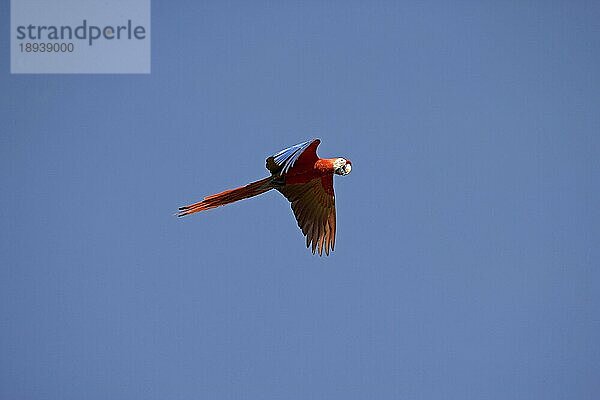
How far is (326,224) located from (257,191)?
41.8 inches

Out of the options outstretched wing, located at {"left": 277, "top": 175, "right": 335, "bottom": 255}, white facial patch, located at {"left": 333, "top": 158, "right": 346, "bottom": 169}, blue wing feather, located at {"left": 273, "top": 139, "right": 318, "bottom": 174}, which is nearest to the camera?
blue wing feather, located at {"left": 273, "top": 139, "right": 318, "bottom": 174}

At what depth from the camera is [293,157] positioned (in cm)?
A: 707

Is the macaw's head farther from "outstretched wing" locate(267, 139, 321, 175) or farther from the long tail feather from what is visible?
the long tail feather

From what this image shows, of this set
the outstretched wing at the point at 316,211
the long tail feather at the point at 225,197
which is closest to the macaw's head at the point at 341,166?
the long tail feather at the point at 225,197

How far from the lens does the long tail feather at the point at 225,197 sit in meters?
7.25

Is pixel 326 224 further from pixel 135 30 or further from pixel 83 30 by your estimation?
pixel 83 30

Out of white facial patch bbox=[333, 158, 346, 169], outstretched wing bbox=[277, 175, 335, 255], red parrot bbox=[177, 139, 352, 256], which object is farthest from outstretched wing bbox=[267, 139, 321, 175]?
outstretched wing bbox=[277, 175, 335, 255]

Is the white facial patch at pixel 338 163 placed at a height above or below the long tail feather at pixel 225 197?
above

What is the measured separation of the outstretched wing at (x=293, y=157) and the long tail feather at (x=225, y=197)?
0.15 m

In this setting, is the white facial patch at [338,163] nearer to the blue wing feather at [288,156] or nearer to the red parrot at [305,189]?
the red parrot at [305,189]

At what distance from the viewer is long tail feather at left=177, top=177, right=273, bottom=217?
23.8ft

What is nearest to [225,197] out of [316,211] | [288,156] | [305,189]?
[288,156]

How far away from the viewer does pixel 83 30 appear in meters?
15.3

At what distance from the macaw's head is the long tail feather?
0.45 m
